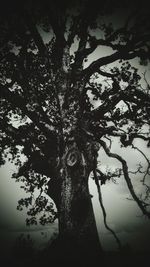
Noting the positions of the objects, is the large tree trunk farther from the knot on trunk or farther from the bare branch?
the bare branch

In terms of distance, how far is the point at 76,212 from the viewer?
813cm

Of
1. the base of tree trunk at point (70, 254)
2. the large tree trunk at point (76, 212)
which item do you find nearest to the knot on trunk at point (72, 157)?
the large tree trunk at point (76, 212)

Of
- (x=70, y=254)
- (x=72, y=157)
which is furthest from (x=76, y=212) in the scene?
(x=72, y=157)

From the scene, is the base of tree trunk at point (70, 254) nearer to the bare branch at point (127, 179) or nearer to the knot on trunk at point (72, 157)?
the bare branch at point (127, 179)

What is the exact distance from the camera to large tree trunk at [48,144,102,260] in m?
7.40

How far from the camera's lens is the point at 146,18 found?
1118 cm

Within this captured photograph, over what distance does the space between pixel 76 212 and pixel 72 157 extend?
2.00 meters

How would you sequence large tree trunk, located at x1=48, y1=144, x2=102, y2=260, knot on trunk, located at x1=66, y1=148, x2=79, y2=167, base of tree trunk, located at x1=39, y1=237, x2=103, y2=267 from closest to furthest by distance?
base of tree trunk, located at x1=39, y1=237, x2=103, y2=267
large tree trunk, located at x1=48, y1=144, x2=102, y2=260
knot on trunk, located at x1=66, y1=148, x2=79, y2=167

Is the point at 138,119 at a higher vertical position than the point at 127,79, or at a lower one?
lower

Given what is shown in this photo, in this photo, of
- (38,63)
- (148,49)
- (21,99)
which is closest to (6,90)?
(21,99)

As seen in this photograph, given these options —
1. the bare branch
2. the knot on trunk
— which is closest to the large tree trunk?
the knot on trunk

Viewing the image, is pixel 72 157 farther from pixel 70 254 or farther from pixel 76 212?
pixel 70 254

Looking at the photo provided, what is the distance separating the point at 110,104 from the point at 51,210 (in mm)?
6192

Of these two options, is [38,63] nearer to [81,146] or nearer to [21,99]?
[21,99]
